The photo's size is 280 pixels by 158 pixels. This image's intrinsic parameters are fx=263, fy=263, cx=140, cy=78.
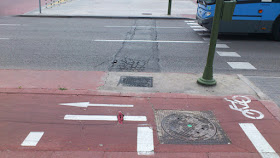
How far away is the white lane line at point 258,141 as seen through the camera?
4.24 meters

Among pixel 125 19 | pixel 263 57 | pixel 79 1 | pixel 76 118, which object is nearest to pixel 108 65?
pixel 76 118

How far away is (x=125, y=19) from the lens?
1800 cm

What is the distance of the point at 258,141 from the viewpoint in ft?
15.0

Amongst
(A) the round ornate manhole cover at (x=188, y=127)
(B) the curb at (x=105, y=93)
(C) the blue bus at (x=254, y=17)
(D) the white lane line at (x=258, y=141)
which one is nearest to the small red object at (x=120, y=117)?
(A) the round ornate manhole cover at (x=188, y=127)

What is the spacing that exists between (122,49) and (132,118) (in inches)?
217

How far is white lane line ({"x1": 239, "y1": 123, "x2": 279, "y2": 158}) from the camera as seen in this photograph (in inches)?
167

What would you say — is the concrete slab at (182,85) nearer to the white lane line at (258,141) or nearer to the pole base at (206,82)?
the pole base at (206,82)

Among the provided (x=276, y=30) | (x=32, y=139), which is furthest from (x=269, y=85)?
(x=276, y=30)

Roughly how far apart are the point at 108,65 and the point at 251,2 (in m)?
7.50

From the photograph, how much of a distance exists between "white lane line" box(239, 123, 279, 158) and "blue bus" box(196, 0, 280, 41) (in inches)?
315

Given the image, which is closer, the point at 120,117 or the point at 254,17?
the point at 120,117

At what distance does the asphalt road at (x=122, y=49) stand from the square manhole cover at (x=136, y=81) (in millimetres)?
856

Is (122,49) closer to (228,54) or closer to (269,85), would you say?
(228,54)

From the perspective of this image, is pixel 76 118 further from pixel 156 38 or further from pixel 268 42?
pixel 268 42
